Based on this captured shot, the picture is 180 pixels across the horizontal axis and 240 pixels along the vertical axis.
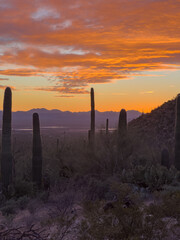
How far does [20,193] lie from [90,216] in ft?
28.5

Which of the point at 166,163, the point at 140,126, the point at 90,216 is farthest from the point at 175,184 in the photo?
the point at 140,126

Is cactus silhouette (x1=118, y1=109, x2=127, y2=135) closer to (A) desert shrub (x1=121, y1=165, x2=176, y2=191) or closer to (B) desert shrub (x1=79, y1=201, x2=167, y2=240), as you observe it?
(A) desert shrub (x1=121, y1=165, x2=176, y2=191)

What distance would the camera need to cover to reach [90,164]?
57.3ft

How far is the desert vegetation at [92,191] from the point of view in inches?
243

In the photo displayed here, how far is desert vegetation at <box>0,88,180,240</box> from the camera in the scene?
20.3 ft

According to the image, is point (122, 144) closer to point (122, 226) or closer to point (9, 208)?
point (9, 208)

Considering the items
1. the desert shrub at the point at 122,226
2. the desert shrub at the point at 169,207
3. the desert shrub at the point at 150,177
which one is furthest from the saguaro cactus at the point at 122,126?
the desert shrub at the point at 122,226

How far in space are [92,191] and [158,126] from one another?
61.6 feet

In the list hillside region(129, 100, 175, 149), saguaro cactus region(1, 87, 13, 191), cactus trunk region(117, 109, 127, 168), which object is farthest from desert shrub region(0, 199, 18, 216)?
hillside region(129, 100, 175, 149)

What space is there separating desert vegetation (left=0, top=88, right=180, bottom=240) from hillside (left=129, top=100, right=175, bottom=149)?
24.5 feet

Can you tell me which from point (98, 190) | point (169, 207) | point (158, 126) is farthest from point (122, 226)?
point (158, 126)

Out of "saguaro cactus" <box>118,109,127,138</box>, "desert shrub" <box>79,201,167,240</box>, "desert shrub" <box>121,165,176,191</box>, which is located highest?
"saguaro cactus" <box>118,109,127,138</box>

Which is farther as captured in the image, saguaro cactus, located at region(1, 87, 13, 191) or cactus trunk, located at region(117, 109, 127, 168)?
cactus trunk, located at region(117, 109, 127, 168)

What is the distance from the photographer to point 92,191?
13562mm
